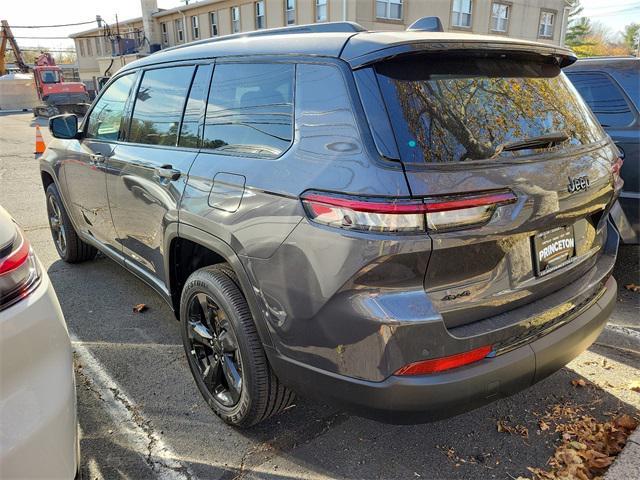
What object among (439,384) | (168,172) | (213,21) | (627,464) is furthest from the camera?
(213,21)

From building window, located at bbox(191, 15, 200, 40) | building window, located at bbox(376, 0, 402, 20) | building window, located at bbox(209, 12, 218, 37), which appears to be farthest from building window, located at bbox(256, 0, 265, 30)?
building window, located at bbox(376, 0, 402, 20)

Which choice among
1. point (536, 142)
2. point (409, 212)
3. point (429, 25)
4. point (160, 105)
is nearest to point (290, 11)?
point (160, 105)

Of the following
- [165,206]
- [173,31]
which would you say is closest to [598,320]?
[165,206]

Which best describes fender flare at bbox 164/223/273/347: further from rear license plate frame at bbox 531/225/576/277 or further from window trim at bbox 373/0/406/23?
window trim at bbox 373/0/406/23

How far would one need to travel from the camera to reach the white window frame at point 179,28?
32325 millimetres

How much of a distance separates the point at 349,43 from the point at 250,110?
64 cm

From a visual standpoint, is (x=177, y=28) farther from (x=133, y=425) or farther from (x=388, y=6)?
(x=133, y=425)

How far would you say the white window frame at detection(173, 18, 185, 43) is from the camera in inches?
1273

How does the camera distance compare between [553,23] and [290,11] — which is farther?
[553,23]

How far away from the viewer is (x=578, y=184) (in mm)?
2162

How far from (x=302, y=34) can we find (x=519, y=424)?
2.28m

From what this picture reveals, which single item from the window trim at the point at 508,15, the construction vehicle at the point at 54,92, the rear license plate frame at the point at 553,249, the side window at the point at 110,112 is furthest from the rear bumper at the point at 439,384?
the window trim at the point at 508,15

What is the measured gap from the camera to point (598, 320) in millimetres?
2418

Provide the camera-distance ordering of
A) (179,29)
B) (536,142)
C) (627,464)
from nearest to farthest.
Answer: (536,142), (627,464), (179,29)
